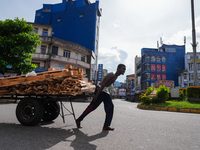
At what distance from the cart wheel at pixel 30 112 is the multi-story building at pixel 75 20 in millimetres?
35617

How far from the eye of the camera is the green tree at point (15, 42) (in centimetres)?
1261

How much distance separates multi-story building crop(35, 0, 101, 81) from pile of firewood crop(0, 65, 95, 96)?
35414 mm

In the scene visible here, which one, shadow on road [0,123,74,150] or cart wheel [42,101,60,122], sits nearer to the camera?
shadow on road [0,123,74,150]

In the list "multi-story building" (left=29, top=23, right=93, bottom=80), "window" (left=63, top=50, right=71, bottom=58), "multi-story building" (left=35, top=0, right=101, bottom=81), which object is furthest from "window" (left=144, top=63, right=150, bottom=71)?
"window" (left=63, top=50, right=71, bottom=58)

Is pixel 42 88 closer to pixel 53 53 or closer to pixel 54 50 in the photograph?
pixel 53 53

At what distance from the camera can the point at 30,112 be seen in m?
4.19

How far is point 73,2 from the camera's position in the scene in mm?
45750

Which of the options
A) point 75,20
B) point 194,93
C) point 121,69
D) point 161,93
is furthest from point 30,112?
point 75,20

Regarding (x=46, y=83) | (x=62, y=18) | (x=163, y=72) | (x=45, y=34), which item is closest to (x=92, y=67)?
(x=45, y=34)

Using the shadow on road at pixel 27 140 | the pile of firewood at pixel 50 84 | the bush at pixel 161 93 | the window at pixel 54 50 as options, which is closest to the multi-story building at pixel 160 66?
the window at pixel 54 50

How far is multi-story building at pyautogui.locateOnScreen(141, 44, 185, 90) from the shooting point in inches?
1927

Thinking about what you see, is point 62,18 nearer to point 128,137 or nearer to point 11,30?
point 11,30

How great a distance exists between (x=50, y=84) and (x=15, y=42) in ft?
35.3

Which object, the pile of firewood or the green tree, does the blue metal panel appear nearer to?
the green tree
